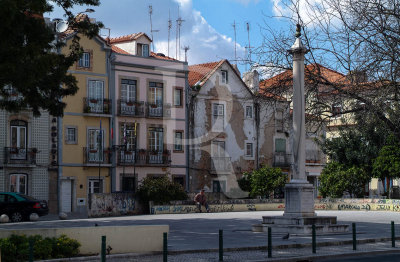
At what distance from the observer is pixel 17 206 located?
3447 cm

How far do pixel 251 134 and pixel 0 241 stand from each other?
42406 mm

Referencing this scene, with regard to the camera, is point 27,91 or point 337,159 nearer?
point 27,91

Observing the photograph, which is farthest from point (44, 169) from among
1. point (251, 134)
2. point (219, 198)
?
point (251, 134)

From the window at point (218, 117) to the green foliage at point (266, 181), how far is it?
488 centimetres

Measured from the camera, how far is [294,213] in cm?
2358

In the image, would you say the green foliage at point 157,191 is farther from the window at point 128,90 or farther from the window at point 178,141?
the window at point 178,141

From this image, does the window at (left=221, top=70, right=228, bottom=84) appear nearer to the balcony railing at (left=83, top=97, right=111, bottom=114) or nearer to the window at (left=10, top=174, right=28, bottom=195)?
the balcony railing at (left=83, top=97, right=111, bottom=114)

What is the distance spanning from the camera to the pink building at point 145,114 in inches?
1849

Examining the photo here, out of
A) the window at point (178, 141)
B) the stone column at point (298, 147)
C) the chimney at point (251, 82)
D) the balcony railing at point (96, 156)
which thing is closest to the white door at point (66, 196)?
the balcony railing at point (96, 156)

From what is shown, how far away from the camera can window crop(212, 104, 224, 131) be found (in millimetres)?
53250

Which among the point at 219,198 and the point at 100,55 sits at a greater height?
the point at 100,55

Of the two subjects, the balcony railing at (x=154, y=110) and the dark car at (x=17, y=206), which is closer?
the dark car at (x=17, y=206)

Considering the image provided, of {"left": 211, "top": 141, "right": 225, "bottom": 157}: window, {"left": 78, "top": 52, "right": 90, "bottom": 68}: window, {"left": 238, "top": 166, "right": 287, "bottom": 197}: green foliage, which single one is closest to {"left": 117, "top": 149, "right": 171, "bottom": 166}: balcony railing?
{"left": 211, "top": 141, "right": 225, "bottom": 157}: window

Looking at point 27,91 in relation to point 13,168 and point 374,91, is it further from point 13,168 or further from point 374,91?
point 13,168
